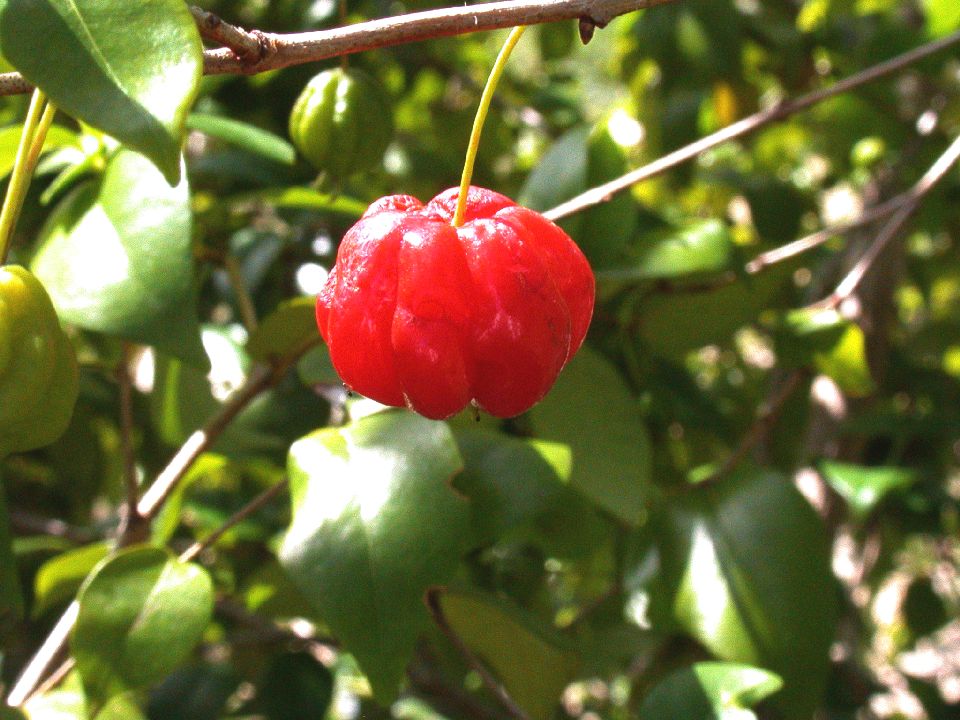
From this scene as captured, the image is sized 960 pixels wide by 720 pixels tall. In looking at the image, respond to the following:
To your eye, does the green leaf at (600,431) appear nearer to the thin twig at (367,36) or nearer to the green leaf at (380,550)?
the green leaf at (380,550)

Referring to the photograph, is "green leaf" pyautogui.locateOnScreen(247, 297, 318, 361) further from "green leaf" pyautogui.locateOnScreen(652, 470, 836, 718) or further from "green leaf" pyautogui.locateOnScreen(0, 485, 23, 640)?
"green leaf" pyautogui.locateOnScreen(652, 470, 836, 718)

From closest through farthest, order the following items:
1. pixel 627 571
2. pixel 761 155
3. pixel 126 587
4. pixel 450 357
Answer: pixel 450 357 < pixel 126 587 < pixel 627 571 < pixel 761 155

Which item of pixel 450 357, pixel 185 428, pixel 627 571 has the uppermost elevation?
pixel 450 357

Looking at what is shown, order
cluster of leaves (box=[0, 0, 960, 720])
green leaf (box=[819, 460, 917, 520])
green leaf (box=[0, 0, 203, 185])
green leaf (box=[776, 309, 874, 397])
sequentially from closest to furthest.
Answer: green leaf (box=[0, 0, 203, 185]), cluster of leaves (box=[0, 0, 960, 720]), green leaf (box=[776, 309, 874, 397]), green leaf (box=[819, 460, 917, 520])

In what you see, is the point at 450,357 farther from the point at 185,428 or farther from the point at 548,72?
the point at 548,72

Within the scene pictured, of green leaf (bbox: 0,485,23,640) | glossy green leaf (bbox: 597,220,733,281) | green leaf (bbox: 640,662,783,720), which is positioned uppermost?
glossy green leaf (bbox: 597,220,733,281)

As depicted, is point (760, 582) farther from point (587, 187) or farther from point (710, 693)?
point (587, 187)

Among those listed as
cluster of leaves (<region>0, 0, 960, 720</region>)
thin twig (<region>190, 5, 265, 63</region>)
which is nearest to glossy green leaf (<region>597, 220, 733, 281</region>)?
cluster of leaves (<region>0, 0, 960, 720</region>)

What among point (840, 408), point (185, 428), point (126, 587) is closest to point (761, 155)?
point (840, 408)
